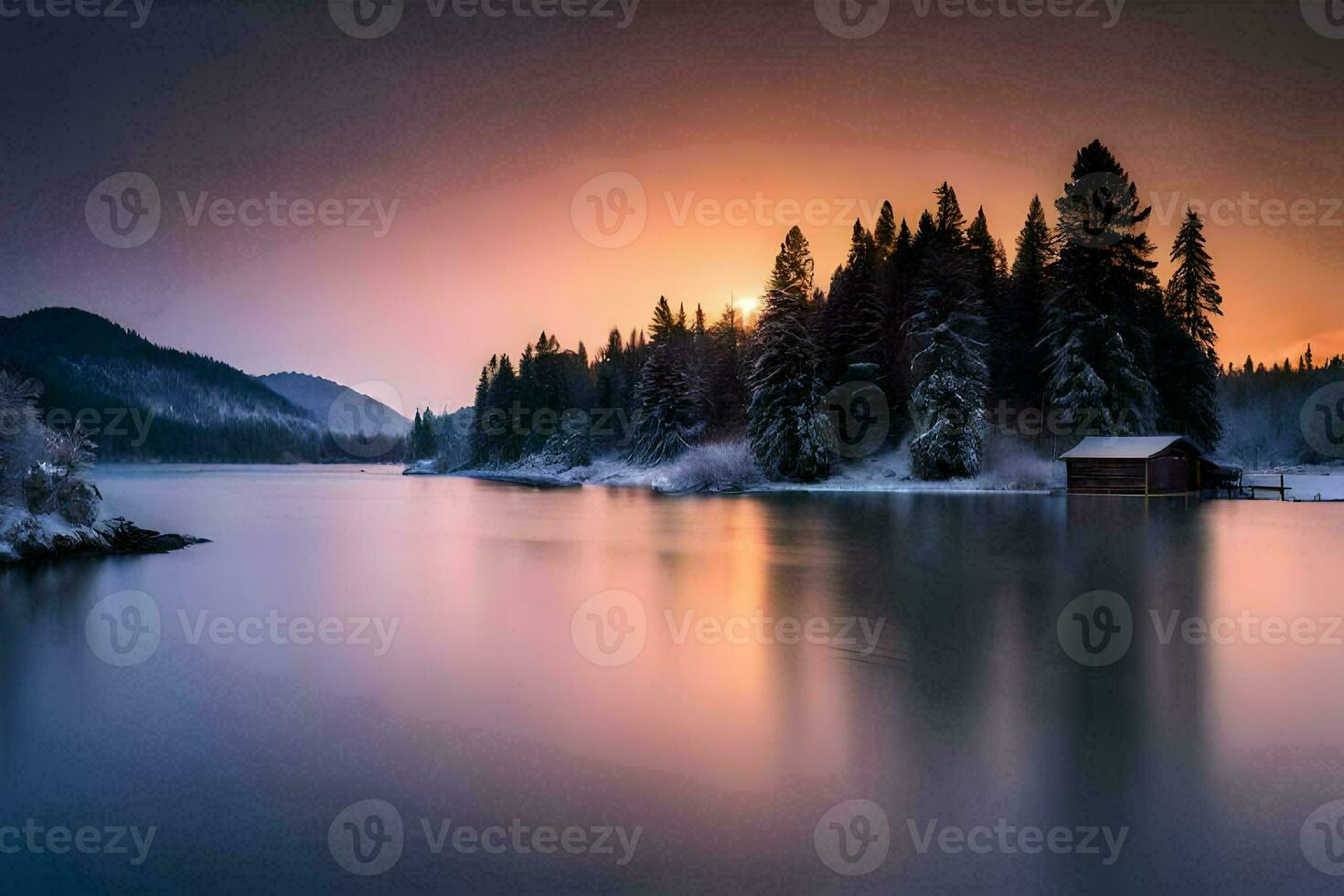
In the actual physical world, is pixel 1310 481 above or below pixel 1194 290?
below

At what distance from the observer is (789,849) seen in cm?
584

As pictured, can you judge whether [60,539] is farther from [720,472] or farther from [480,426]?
[480,426]

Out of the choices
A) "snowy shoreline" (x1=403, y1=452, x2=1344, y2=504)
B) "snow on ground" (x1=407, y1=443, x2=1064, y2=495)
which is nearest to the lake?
"snowy shoreline" (x1=403, y1=452, x2=1344, y2=504)

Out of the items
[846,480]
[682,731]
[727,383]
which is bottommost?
[682,731]

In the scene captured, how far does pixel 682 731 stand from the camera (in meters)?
8.35

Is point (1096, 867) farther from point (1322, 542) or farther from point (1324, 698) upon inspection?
point (1322, 542)

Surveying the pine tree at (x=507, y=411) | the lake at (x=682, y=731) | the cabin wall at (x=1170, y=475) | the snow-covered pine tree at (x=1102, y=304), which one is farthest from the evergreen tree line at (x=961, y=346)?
the lake at (x=682, y=731)

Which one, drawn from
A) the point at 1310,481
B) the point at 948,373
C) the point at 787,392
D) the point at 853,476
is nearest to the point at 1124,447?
the point at 948,373

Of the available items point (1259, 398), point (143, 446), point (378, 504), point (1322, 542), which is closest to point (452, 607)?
point (1322, 542)

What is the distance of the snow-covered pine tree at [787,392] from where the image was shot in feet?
177

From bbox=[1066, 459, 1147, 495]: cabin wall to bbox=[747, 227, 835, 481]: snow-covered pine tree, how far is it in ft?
52.6

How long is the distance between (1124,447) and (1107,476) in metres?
1.92

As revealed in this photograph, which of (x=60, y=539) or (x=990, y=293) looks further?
(x=990, y=293)

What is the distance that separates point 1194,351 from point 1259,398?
87.5 metres
